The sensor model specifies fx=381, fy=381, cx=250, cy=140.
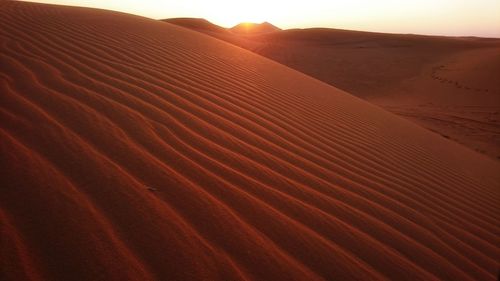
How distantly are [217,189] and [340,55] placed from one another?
26.8 m

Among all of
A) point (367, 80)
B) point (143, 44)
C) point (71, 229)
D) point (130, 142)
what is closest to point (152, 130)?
point (130, 142)

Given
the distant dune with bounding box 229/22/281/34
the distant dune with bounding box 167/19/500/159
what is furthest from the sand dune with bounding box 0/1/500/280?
the distant dune with bounding box 229/22/281/34

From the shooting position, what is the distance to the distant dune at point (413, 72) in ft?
32.6

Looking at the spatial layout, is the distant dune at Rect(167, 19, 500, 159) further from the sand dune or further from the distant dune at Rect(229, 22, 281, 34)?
the distant dune at Rect(229, 22, 281, 34)

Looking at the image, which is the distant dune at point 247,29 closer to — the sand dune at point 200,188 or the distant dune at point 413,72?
the distant dune at point 413,72

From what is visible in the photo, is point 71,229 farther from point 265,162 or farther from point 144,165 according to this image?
point 265,162

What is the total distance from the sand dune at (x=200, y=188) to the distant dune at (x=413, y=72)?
204 inches

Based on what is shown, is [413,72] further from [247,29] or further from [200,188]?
[247,29]

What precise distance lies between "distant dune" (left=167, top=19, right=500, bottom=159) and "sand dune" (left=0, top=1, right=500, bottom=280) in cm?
517

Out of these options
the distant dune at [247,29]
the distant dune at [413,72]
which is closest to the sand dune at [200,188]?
the distant dune at [413,72]

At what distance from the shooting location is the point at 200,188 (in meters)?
2.09

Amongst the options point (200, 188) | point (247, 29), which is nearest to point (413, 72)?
point (200, 188)

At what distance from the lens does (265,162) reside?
8.77 feet

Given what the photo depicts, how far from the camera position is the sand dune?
158 centimetres
